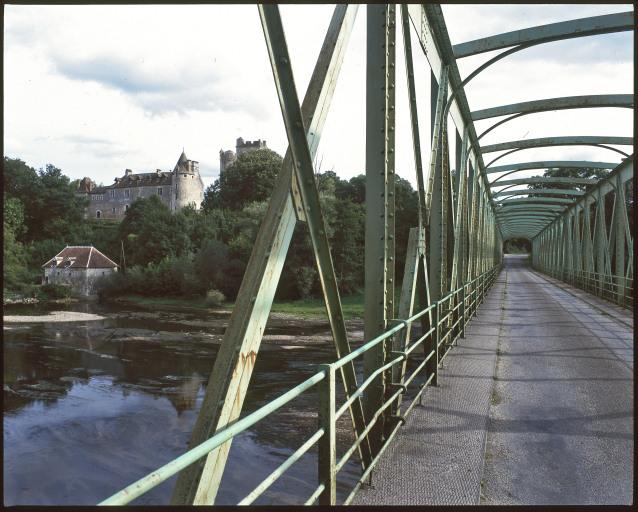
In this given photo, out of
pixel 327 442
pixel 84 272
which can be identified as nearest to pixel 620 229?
pixel 327 442

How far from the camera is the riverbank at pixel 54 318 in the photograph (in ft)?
122

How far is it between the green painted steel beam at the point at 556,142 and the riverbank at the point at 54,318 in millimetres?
33373

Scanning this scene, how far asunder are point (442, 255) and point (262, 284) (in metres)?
5.61

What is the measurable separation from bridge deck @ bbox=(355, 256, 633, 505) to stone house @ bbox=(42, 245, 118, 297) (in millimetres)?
40755

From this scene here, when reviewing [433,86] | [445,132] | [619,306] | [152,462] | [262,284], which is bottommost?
[152,462]

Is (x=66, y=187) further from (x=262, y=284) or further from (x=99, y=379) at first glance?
(x=262, y=284)

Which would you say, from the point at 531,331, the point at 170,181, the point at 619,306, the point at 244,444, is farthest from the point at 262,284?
the point at 170,181

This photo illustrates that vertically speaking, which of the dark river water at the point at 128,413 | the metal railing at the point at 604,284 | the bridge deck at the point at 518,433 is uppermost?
the metal railing at the point at 604,284

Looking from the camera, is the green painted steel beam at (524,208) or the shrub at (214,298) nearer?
the green painted steel beam at (524,208)

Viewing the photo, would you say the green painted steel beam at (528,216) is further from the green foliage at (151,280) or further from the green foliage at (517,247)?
the green foliage at (517,247)

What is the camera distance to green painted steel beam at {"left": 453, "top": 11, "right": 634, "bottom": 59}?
6456 millimetres

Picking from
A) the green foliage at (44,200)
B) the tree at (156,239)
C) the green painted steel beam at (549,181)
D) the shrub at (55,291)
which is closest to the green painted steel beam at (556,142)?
the green painted steel beam at (549,181)

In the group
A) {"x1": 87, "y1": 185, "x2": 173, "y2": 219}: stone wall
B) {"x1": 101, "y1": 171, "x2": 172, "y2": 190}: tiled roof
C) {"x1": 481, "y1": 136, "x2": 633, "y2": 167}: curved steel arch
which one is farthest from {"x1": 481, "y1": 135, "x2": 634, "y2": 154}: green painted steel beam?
{"x1": 101, "y1": 171, "x2": 172, "y2": 190}: tiled roof

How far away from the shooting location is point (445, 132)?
7309mm
